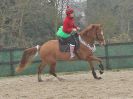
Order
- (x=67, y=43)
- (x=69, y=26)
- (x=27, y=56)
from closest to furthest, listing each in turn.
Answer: (x=69, y=26), (x=67, y=43), (x=27, y=56)

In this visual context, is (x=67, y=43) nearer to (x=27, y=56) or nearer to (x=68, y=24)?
(x=68, y=24)

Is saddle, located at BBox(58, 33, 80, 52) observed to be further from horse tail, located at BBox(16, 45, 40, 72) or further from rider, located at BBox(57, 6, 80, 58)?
horse tail, located at BBox(16, 45, 40, 72)

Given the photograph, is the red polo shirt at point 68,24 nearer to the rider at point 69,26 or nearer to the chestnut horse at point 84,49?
the rider at point 69,26

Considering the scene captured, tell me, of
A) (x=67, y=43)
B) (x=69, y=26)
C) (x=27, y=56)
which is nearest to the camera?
(x=69, y=26)

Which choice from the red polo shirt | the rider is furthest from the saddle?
the red polo shirt

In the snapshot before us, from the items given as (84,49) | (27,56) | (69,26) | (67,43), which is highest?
(69,26)

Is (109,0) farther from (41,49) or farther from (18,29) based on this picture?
(41,49)

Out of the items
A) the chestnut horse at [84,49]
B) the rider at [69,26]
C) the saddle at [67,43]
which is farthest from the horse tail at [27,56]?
the rider at [69,26]

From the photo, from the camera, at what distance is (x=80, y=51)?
13.2m

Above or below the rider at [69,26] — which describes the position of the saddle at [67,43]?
below

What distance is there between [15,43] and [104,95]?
2404 cm

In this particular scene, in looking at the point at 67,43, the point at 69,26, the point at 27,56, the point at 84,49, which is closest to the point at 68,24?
the point at 69,26

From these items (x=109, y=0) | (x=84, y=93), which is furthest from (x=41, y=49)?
(x=109, y=0)

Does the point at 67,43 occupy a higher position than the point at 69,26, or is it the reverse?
the point at 69,26
